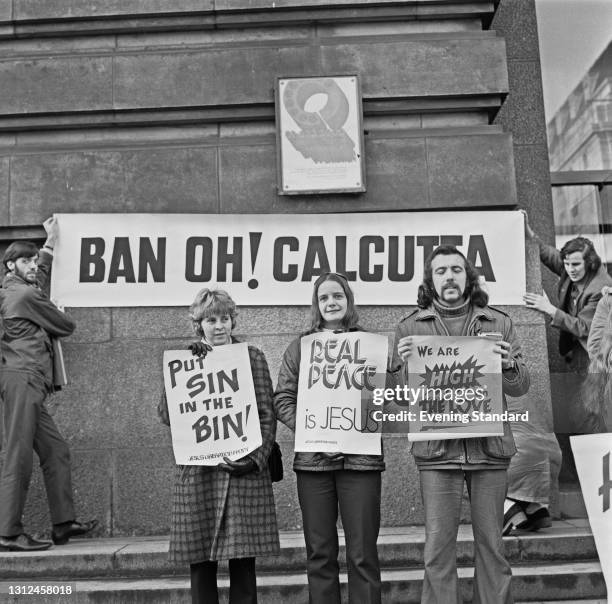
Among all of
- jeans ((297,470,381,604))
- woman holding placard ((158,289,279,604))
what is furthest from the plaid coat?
jeans ((297,470,381,604))

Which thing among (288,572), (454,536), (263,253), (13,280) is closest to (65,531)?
(288,572)

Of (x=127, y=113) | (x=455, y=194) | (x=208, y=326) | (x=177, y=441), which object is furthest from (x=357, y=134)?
(x=177, y=441)

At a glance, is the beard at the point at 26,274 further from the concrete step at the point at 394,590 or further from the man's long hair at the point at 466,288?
the man's long hair at the point at 466,288

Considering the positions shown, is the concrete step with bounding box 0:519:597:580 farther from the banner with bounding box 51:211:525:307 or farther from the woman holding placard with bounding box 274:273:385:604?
the banner with bounding box 51:211:525:307

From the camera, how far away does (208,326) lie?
466cm

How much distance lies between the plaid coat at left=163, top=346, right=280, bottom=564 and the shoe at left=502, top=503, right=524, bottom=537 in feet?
6.88

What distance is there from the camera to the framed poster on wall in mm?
7172

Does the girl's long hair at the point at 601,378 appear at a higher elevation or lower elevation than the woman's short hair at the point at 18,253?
lower

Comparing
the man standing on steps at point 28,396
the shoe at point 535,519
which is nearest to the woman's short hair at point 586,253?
the shoe at point 535,519

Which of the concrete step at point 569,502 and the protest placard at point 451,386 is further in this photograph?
the concrete step at point 569,502

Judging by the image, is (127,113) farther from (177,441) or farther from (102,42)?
(177,441)

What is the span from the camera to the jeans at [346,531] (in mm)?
4258

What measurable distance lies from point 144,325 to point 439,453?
11.5 feet

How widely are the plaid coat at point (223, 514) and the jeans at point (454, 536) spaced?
872 millimetres
